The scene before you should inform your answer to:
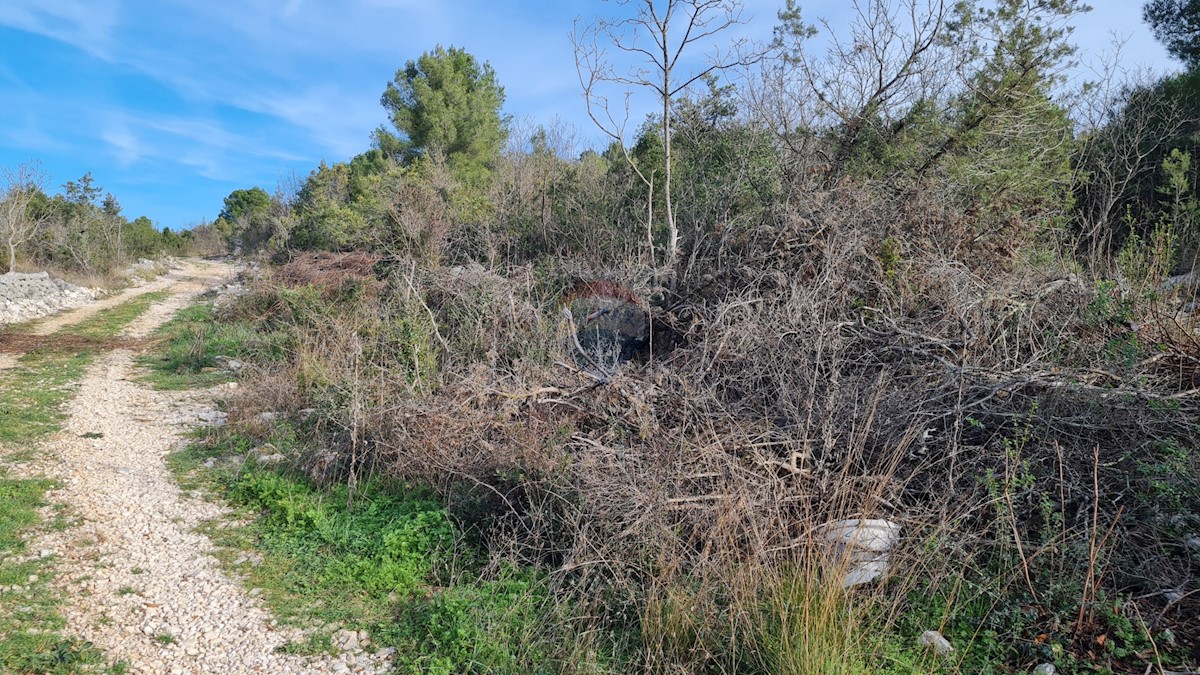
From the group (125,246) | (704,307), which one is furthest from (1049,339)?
(125,246)

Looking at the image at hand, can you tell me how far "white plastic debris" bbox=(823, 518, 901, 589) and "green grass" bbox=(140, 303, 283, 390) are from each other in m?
8.22

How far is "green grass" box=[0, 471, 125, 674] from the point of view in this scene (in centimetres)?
316

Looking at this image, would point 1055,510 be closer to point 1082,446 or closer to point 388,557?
point 1082,446

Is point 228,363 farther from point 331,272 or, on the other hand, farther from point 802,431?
point 802,431

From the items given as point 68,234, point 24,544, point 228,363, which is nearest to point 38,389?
point 228,363

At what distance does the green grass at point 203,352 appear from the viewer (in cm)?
929

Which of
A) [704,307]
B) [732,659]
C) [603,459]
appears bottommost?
[732,659]

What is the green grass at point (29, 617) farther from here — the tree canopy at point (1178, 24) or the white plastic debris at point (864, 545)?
the tree canopy at point (1178, 24)

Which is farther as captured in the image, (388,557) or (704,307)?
(704,307)

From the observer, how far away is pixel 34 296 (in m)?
14.8

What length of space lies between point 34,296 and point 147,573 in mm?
14516

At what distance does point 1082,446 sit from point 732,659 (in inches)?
101

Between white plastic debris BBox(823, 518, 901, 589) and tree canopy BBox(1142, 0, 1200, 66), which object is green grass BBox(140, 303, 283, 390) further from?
tree canopy BBox(1142, 0, 1200, 66)

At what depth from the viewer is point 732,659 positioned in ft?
9.87
